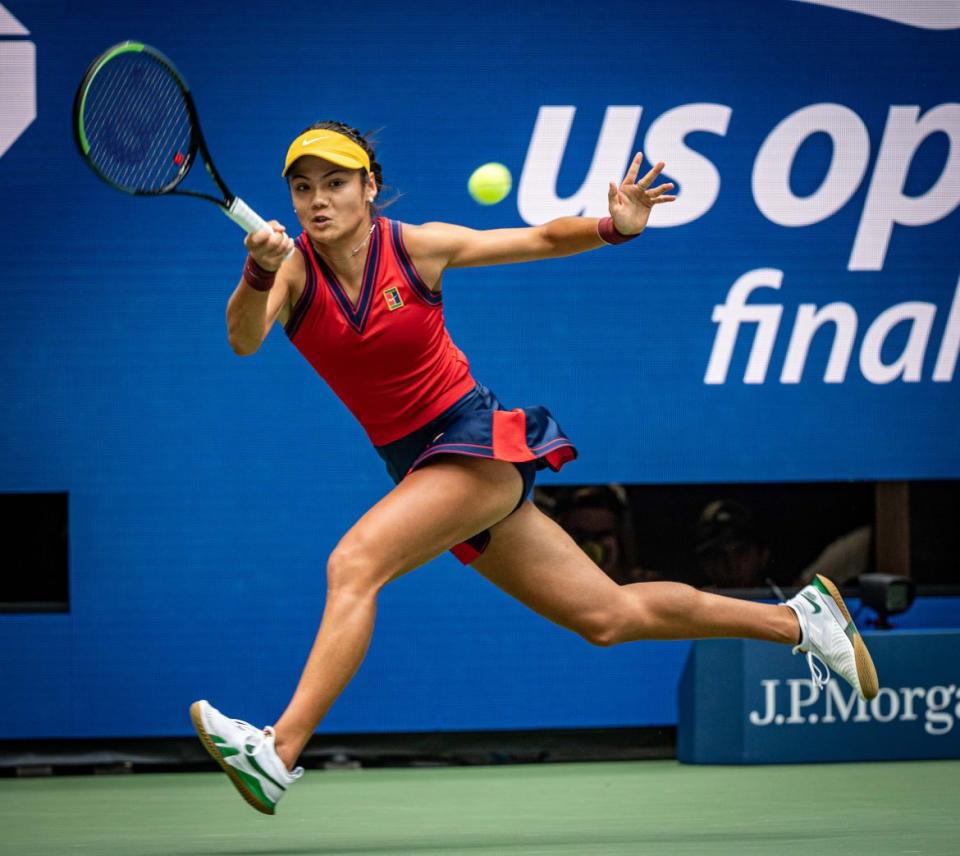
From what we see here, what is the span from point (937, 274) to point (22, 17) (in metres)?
3.48

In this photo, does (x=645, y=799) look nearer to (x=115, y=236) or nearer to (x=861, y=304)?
(x=861, y=304)

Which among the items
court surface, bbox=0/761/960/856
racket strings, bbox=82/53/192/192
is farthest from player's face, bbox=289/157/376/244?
court surface, bbox=0/761/960/856

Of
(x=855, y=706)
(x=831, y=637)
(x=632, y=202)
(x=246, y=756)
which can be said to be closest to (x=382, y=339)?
(x=632, y=202)

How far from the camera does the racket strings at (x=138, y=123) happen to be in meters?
3.54

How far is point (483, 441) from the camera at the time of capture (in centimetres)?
365

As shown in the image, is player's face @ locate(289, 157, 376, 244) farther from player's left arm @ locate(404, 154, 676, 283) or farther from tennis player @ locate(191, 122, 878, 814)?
player's left arm @ locate(404, 154, 676, 283)

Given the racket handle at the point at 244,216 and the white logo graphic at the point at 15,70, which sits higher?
the white logo graphic at the point at 15,70

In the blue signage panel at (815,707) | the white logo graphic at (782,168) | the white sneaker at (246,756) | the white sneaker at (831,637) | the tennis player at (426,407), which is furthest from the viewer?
the white logo graphic at (782,168)

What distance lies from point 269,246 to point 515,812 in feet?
6.38

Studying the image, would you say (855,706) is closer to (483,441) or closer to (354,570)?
(483,441)

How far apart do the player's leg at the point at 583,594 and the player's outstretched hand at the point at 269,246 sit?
930 millimetres

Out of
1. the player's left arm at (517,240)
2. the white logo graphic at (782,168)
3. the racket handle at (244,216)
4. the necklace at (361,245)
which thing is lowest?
the racket handle at (244,216)

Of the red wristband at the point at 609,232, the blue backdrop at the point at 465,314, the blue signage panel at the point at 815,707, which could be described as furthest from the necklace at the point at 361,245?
the blue signage panel at the point at 815,707

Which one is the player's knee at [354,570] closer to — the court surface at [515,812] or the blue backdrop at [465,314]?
the court surface at [515,812]
